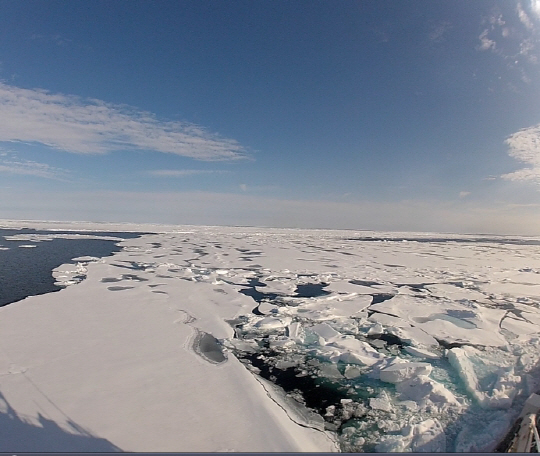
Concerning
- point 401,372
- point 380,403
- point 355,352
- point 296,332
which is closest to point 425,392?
point 401,372

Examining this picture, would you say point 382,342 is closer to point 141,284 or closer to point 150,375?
point 150,375

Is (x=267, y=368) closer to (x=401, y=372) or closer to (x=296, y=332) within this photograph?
(x=296, y=332)

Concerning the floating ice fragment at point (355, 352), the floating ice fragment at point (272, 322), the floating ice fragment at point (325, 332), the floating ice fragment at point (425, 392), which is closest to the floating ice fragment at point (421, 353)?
the floating ice fragment at point (355, 352)

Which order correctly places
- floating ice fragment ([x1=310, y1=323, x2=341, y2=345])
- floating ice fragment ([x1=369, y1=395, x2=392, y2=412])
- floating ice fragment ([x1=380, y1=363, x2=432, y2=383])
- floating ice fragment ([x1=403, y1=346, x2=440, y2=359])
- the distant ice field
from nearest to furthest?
the distant ice field < floating ice fragment ([x1=369, y1=395, x2=392, y2=412]) < floating ice fragment ([x1=380, y1=363, x2=432, y2=383]) < floating ice fragment ([x1=403, y1=346, x2=440, y2=359]) < floating ice fragment ([x1=310, y1=323, x2=341, y2=345])

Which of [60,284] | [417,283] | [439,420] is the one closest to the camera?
[439,420]

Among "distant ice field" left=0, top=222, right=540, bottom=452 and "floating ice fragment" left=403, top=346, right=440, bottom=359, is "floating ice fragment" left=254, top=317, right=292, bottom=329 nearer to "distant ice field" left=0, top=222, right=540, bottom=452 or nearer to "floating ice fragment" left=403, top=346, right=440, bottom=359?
"distant ice field" left=0, top=222, right=540, bottom=452

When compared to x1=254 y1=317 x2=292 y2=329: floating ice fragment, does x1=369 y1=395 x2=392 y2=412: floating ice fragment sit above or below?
below

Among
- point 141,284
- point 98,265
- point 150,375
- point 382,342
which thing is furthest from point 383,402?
point 98,265

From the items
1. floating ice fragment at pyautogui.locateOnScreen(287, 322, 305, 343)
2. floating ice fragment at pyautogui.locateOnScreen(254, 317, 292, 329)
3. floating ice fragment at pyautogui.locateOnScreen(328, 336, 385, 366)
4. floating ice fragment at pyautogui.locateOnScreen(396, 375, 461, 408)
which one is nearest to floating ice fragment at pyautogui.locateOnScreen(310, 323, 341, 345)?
floating ice fragment at pyautogui.locateOnScreen(328, 336, 385, 366)

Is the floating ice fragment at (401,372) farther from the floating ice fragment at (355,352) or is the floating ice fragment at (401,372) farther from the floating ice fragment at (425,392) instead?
the floating ice fragment at (355,352)
